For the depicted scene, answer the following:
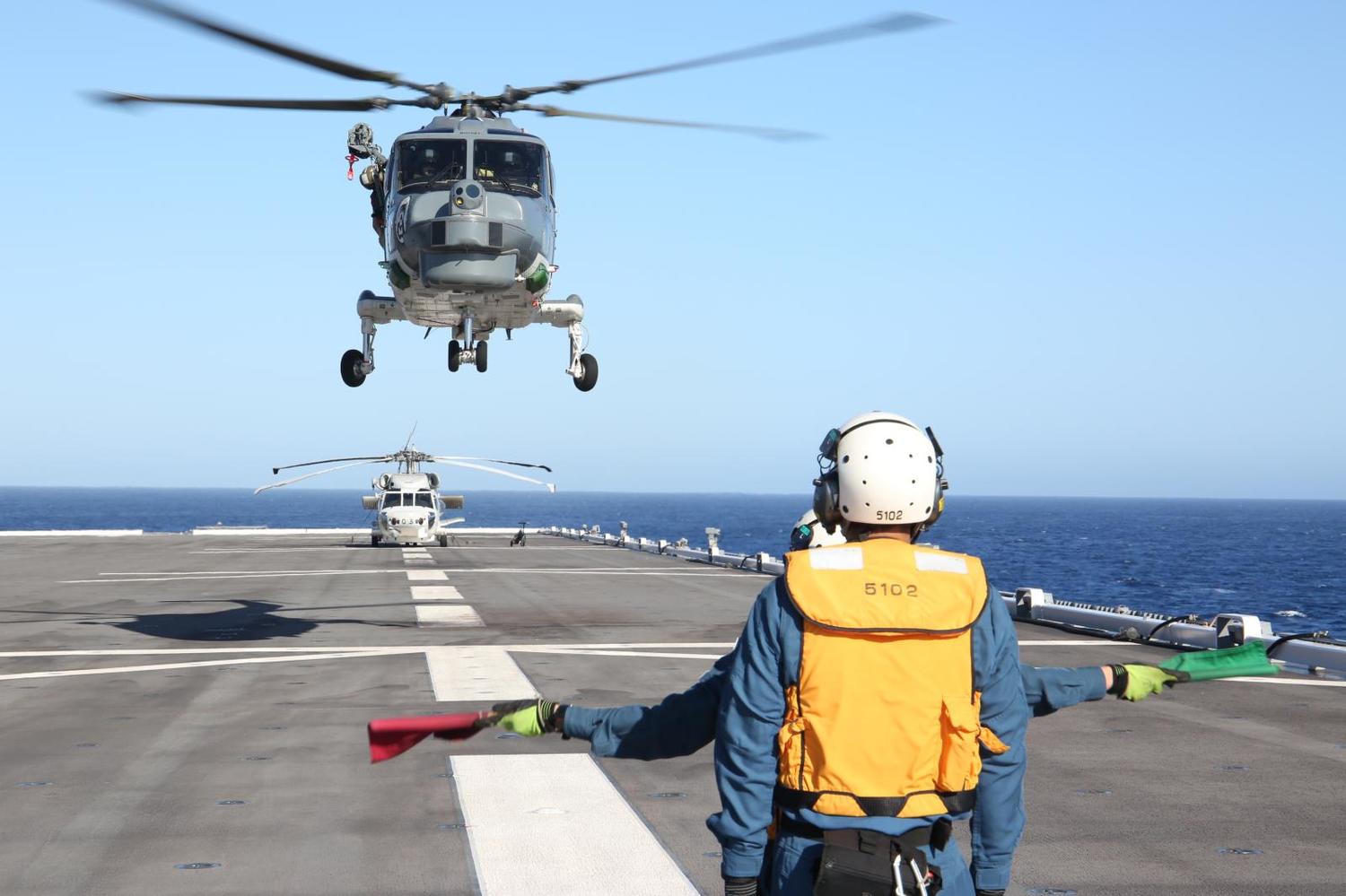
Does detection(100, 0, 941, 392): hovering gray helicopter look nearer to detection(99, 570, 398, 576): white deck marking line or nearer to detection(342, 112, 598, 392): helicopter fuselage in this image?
detection(342, 112, 598, 392): helicopter fuselage

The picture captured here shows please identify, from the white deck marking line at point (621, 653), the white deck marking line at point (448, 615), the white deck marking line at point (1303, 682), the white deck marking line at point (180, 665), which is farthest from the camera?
the white deck marking line at point (448, 615)

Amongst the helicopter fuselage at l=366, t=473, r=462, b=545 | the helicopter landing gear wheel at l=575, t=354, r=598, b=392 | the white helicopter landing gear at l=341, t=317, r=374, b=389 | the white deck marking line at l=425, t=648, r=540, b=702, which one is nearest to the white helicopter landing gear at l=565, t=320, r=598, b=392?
the helicopter landing gear wheel at l=575, t=354, r=598, b=392

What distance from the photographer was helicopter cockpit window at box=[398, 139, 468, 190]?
1970 cm

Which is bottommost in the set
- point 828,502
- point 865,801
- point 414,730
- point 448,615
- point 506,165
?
point 448,615

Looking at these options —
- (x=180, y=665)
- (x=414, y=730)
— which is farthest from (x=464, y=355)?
(x=414, y=730)

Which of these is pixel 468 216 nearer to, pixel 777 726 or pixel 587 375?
pixel 587 375

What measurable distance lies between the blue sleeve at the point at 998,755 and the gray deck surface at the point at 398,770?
3.09 meters

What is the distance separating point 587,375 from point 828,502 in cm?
2104

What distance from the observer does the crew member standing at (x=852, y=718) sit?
3.88 metres

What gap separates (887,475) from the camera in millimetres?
4293

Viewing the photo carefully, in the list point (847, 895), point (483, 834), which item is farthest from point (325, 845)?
point (847, 895)

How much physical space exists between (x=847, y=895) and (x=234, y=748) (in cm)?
840

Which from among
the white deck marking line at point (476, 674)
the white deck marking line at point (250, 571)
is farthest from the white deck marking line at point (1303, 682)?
the white deck marking line at point (250, 571)

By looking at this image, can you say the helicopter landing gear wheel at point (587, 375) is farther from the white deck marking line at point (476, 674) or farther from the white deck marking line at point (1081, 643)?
the white deck marking line at point (1081, 643)
